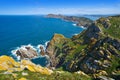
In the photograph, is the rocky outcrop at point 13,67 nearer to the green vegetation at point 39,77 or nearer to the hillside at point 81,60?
the hillside at point 81,60

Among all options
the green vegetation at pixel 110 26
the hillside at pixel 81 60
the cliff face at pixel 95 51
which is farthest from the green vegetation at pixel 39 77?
the green vegetation at pixel 110 26

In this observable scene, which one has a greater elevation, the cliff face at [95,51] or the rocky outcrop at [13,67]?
the rocky outcrop at [13,67]

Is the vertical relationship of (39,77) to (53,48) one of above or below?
above

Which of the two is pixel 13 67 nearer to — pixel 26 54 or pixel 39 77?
pixel 39 77

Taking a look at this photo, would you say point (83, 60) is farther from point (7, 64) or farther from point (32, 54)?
point (7, 64)

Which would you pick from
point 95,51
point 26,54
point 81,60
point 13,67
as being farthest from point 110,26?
point 13,67

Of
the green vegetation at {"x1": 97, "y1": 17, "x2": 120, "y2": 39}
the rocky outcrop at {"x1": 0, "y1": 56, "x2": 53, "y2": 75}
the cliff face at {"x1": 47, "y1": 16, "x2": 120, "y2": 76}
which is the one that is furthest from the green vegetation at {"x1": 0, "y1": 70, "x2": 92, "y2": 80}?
the green vegetation at {"x1": 97, "y1": 17, "x2": 120, "y2": 39}

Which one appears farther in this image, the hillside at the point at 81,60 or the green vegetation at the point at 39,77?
the hillside at the point at 81,60

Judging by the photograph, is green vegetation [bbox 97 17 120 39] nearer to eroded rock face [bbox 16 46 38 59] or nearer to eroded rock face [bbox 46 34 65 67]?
eroded rock face [bbox 46 34 65 67]

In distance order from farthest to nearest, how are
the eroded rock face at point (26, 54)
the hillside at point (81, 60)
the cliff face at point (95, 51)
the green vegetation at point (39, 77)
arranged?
the eroded rock face at point (26, 54) < the cliff face at point (95, 51) < the hillside at point (81, 60) < the green vegetation at point (39, 77)
